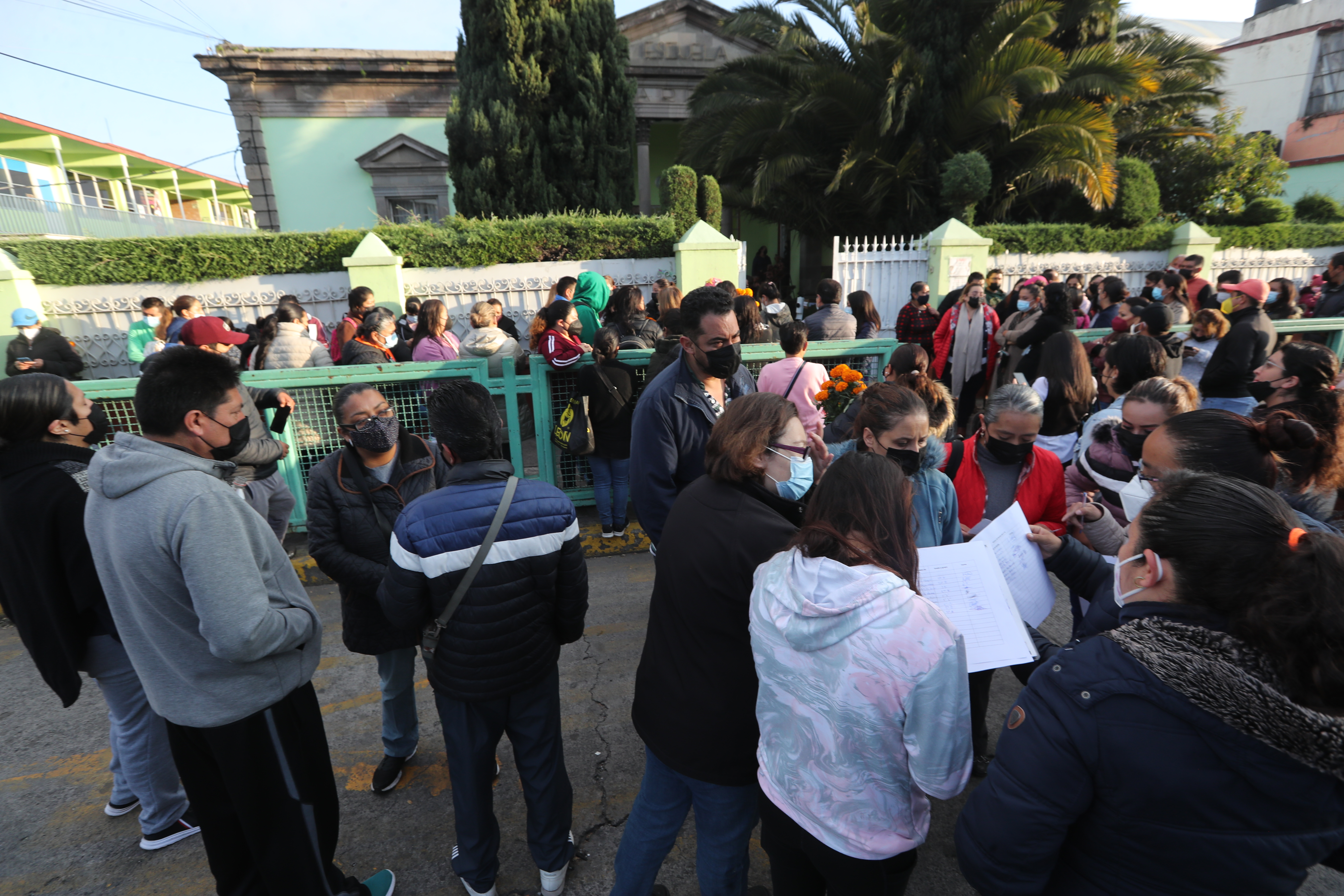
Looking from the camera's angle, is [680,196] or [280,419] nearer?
[280,419]

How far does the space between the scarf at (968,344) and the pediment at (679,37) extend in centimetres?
1331

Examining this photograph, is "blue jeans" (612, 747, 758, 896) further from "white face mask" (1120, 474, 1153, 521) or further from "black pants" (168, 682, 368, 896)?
"white face mask" (1120, 474, 1153, 521)

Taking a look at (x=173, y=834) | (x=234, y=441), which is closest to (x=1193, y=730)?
(x=234, y=441)

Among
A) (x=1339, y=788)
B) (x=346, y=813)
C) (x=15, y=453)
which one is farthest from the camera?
(x=346, y=813)

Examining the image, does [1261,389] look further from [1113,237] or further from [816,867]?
[1113,237]

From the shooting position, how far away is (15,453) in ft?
7.72

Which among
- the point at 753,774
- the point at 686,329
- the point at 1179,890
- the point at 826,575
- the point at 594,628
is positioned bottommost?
the point at 594,628

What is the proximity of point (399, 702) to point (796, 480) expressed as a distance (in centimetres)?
212

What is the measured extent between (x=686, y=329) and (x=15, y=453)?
2647 mm

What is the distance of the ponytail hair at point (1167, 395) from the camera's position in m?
2.65

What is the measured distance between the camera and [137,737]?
8.37ft

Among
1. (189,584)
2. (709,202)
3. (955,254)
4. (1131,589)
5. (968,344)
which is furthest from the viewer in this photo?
(709,202)

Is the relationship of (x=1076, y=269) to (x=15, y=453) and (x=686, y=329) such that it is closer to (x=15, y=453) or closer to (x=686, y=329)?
(x=686, y=329)

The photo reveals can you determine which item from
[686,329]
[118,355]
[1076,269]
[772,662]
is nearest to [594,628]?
[686,329]
